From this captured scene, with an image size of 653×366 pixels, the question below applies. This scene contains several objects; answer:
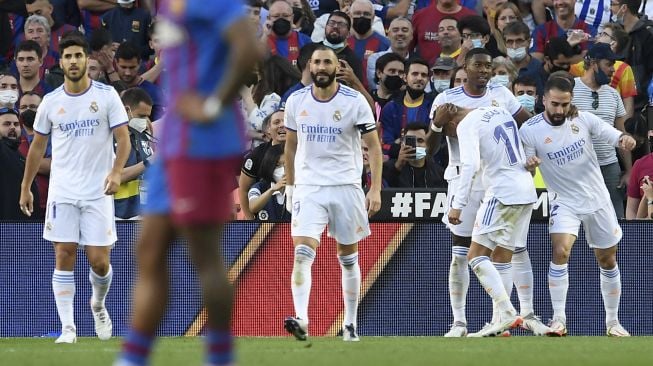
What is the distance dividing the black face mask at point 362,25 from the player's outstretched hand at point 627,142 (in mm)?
5693

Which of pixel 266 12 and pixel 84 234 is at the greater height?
pixel 266 12

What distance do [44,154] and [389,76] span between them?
14.6 feet

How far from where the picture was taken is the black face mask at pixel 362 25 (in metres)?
18.8

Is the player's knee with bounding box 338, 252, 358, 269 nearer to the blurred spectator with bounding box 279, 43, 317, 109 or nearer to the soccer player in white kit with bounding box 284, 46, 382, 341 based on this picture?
the soccer player in white kit with bounding box 284, 46, 382, 341

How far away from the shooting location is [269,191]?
51.2ft

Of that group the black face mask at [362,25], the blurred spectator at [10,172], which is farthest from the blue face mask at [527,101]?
the blurred spectator at [10,172]

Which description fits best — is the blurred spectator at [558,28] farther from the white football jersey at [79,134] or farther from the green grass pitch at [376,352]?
the white football jersey at [79,134]

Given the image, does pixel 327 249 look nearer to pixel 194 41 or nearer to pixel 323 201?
pixel 323 201

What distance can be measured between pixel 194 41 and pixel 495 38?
11.9 metres

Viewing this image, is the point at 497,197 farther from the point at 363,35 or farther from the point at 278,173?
the point at 363,35

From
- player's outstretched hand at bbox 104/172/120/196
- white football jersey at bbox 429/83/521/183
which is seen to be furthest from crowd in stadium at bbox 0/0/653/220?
player's outstretched hand at bbox 104/172/120/196

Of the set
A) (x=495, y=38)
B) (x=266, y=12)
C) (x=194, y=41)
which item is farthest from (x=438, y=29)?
(x=194, y=41)

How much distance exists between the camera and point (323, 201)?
13133 mm

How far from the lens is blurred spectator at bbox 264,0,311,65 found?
61.3ft
